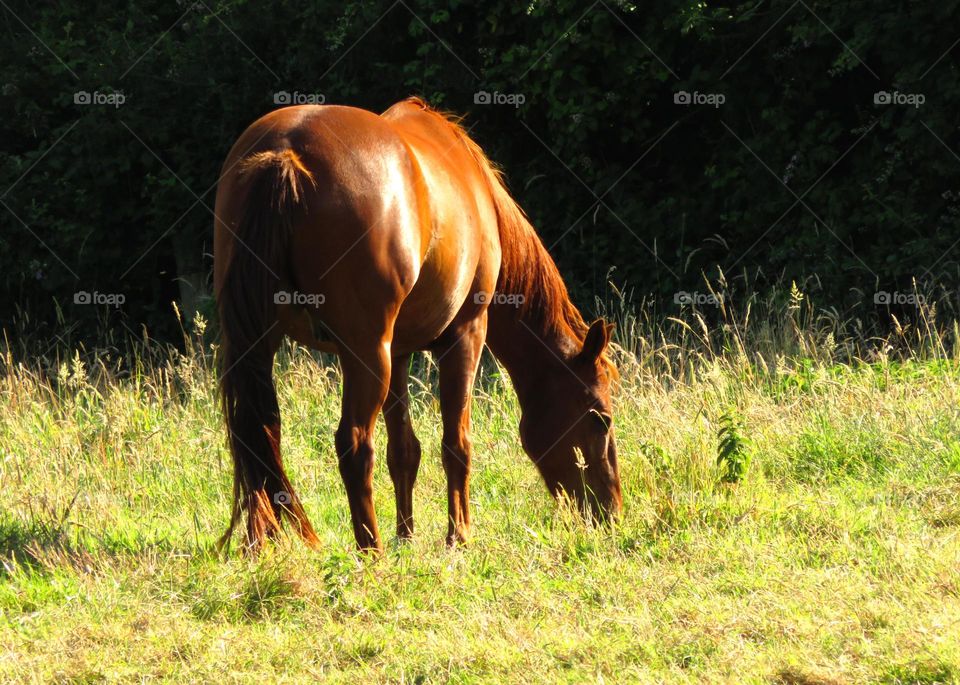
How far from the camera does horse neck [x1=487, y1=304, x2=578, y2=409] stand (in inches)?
227

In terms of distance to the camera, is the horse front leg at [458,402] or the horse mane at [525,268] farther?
the horse mane at [525,268]

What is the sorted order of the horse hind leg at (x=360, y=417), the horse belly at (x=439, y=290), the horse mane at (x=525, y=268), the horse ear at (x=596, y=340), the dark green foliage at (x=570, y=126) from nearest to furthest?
1. the horse hind leg at (x=360, y=417)
2. the horse belly at (x=439, y=290)
3. the horse mane at (x=525, y=268)
4. the horse ear at (x=596, y=340)
5. the dark green foliage at (x=570, y=126)

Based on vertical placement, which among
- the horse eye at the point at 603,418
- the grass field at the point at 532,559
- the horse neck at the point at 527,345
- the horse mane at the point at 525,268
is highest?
the horse mane at the point at 525,268

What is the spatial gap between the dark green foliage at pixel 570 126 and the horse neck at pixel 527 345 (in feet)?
12.1

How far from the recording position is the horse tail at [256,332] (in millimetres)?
4141

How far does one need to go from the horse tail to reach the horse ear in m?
1.88

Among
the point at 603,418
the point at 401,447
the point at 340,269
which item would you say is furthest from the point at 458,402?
the point at 340,269

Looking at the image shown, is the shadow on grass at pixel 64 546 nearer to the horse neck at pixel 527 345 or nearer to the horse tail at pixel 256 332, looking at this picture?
the horse tail at pixel 256 332

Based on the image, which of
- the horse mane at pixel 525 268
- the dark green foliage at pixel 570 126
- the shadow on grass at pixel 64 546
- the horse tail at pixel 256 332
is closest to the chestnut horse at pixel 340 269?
the horse tail at pixel 256 332

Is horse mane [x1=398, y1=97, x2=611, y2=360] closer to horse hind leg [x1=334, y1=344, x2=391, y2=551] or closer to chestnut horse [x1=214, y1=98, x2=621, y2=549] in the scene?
chestnut horse [x1=214, y1=98, x2=621, y2=549]

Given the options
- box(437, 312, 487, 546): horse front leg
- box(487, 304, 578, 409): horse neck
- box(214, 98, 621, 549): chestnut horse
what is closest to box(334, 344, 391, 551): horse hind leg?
box(214, 98, 621, 549): chestnut horse

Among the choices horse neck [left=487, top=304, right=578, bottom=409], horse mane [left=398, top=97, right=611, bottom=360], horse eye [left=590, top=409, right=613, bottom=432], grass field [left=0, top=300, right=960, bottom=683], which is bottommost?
grass field [left=0, top=300, right=960, bottom=683]

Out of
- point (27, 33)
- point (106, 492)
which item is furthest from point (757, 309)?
point (27, 33)

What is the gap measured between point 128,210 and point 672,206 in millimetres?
6335
